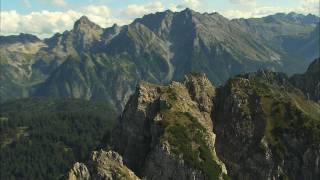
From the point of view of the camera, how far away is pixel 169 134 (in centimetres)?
16550

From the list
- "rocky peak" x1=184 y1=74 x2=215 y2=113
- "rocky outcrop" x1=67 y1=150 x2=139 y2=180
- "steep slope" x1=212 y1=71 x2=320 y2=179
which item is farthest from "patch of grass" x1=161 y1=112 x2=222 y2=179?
"rocky outcrop" x1=67 y1=150 x2=139 y2=180

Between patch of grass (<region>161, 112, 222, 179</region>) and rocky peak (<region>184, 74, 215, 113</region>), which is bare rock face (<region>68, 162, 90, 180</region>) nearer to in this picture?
patch of grass (<region>161, 112, 222, 179</region>)

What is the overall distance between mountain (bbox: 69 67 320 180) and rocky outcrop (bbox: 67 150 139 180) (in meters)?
12.8

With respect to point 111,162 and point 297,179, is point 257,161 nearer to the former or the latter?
point 297,179

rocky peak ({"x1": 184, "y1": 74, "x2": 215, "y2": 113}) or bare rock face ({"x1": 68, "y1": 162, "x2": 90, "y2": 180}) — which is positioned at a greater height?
rocky peak ({"x1": 184, "y1": 74, "x2": 215, "y2": 113})

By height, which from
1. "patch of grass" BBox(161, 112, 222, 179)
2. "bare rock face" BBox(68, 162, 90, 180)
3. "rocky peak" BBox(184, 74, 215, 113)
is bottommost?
"bare rock face" BBox(68, 162, 90, 180)

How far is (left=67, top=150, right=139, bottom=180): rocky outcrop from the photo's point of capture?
14675cm

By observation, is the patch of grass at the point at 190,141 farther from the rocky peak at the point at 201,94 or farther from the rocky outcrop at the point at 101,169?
the rocky outcrop at the point at 101,169

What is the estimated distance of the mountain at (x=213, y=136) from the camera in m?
161

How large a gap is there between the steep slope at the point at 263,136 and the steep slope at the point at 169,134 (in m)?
7.13

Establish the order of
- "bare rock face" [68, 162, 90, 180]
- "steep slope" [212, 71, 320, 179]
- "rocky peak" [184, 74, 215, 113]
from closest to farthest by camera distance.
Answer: "bare rock face" [68, 162, 90, 180] < "steep slope" [212, 71, 320, 179] < "rocky peak" [184, 74, 215, 113]

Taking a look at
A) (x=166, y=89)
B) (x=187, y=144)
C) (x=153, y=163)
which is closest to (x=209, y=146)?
(x=187, y=144)

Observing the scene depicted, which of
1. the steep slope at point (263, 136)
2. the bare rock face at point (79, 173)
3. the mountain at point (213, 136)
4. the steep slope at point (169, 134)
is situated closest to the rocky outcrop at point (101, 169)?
the bare rock face at point (79, 173)

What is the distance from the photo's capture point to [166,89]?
620ft
